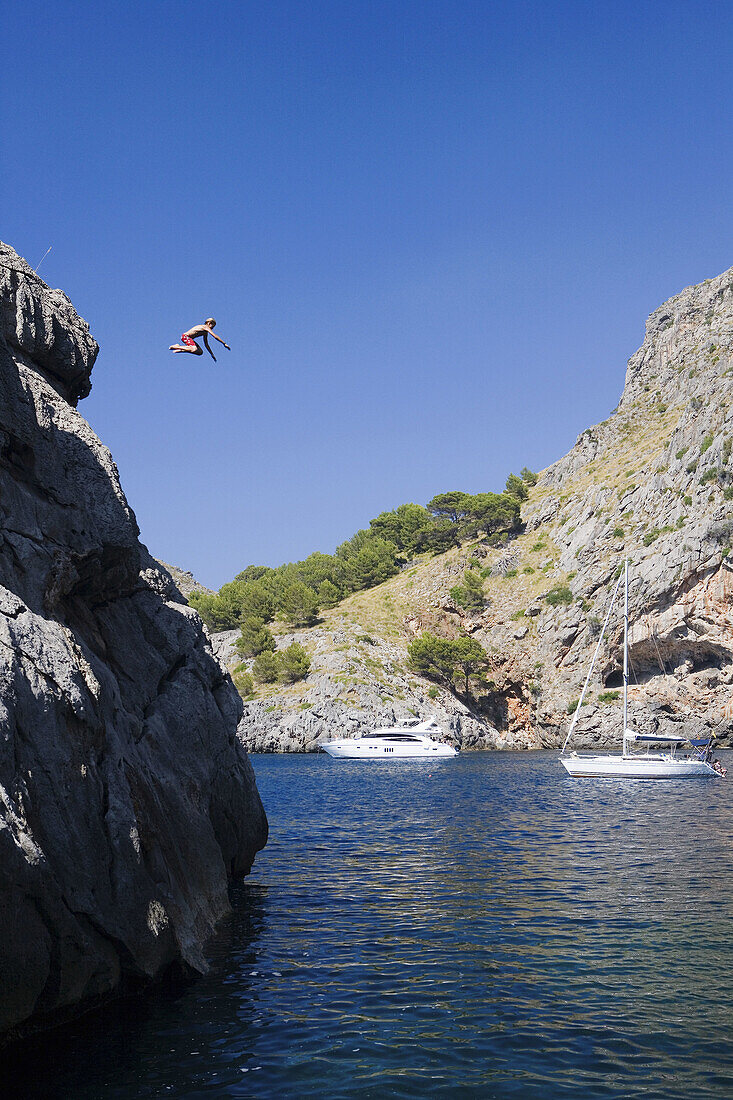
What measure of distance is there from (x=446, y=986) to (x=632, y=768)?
5178 centimetres

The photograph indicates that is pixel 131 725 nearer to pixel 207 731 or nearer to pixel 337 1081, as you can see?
pixel 207 731

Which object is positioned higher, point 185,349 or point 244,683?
point 185,349

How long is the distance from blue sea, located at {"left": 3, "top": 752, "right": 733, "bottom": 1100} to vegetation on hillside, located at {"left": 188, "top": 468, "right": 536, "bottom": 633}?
107 metres

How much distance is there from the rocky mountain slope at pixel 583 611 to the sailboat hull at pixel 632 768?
1505 inches

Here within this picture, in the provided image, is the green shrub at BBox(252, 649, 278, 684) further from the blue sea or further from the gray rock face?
the gray rock face

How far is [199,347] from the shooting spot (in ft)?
70.0

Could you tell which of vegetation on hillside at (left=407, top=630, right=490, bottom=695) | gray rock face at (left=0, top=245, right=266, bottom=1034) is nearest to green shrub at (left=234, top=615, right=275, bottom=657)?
vegetation on hillside at (left=407, top=630, right=490, bottom=695)

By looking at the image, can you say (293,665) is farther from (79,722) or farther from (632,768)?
(79,722)

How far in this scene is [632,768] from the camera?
65125 mm

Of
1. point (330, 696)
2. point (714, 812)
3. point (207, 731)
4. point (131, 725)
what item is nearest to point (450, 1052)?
point (131, 725)

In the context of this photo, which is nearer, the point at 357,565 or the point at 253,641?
the point at 253,641

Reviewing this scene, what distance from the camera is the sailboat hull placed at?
Answer: 64812 millimetres

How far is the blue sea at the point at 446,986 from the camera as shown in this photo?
42.9 ft

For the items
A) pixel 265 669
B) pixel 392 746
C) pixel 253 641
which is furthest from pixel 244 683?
pixel 392 746
